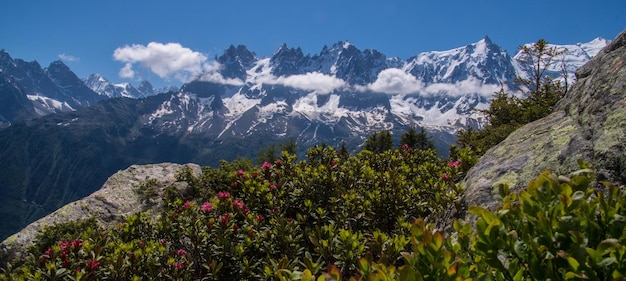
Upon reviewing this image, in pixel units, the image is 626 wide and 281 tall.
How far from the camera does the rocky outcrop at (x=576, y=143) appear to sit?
15.7ft

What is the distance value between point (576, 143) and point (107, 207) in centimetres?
1360

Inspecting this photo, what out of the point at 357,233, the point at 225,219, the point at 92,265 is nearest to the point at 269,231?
the point at 225,219

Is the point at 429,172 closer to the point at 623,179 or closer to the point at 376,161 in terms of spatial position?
the point at 376,161

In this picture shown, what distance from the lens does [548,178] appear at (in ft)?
7.30

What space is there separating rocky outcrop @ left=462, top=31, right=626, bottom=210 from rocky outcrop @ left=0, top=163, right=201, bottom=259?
994 cm

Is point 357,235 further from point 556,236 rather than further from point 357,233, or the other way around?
point 556,236

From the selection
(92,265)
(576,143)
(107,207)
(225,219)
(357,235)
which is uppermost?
(107,207)

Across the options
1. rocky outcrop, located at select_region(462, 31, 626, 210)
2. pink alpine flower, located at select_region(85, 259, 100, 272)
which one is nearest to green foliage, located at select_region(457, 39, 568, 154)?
rocky outcrop, located at select_region(462, 31, 626, 210)

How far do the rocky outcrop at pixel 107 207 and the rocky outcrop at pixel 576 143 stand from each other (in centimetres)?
994

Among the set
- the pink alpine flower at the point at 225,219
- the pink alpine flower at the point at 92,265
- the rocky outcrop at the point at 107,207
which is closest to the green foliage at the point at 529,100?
the rocky outcrop at the point at 107,207

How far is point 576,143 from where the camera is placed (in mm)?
5453

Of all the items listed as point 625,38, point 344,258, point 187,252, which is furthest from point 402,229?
point 625,38

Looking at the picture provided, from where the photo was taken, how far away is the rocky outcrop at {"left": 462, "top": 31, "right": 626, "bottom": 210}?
4.79 m

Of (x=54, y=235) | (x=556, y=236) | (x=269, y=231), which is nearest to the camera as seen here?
(x=556, y=236)
